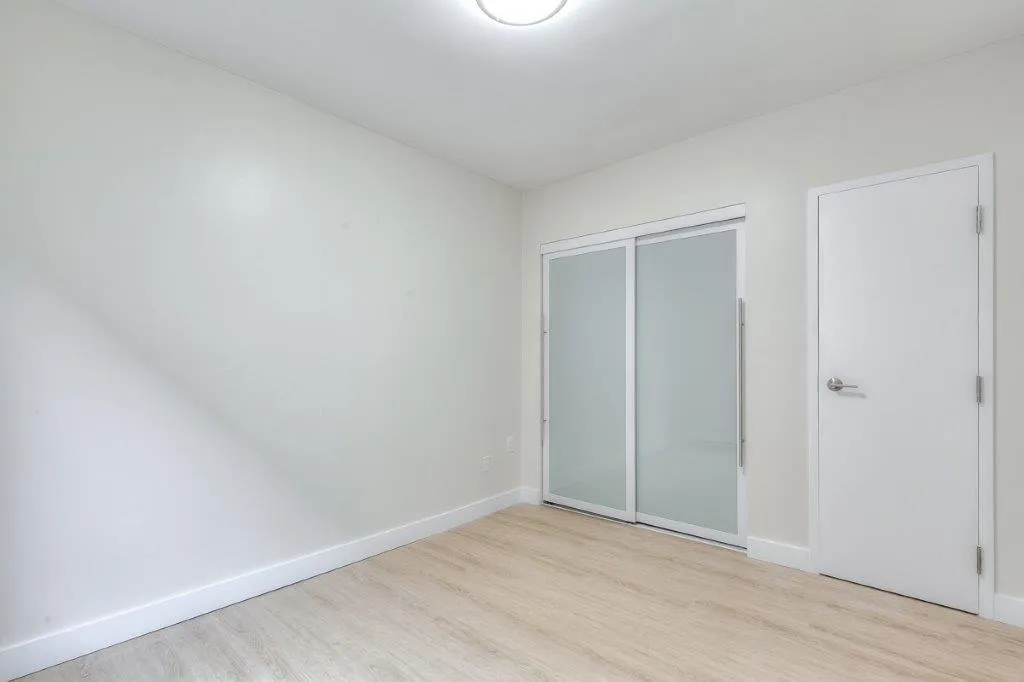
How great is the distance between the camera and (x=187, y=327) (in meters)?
2.39

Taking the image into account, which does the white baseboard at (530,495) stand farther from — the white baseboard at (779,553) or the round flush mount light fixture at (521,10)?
the round flush mount light fixture at (521,10)

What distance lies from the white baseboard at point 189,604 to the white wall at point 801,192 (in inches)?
89.8

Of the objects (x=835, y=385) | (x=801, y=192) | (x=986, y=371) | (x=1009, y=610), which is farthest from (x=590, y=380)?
(x=1009, y=610)

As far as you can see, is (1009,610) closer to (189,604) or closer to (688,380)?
(688,380)

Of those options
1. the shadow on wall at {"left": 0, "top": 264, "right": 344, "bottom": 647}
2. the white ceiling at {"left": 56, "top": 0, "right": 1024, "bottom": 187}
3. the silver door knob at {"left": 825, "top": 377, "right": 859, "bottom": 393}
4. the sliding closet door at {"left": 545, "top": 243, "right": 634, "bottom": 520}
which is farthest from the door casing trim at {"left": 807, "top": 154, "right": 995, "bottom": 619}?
the shadow on wall at {"left": 0, "top": 264, "right": 344, "bottom": 647}

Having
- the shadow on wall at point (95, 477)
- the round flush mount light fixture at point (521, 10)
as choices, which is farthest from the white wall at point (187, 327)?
the round flush mount light fixture at point (521, 10)

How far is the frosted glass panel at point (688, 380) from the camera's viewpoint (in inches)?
127

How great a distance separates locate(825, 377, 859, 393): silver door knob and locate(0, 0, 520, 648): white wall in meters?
2.43

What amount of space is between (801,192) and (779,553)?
6.92 feet

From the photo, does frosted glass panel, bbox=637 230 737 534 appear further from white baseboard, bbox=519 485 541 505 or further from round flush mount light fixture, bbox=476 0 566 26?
round flush mount light fixture, bbox=476 0 566 26

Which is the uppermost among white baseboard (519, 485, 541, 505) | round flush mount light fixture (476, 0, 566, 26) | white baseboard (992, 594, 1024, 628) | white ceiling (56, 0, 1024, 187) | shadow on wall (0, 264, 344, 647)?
white ceiling (56, 0, 1024, 187)

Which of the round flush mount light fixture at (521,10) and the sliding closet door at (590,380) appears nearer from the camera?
the round flush mount light fixture at (521,10)

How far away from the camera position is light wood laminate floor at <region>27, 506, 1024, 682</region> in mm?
1969

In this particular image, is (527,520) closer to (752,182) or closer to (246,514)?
(246,514)
